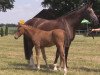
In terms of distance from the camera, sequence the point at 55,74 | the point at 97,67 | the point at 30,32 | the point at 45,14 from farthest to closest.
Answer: the point at 45,14 → the point at 97,67 → the point at 30,32 → the point at 55,74

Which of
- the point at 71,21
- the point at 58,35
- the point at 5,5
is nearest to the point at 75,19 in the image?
the point at 71,21

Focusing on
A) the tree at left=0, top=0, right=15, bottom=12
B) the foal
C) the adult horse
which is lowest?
the foal

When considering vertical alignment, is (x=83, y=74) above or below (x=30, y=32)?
below

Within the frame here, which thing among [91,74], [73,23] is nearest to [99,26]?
[73,23]

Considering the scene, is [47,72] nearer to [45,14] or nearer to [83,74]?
[83,74]

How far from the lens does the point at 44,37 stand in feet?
39.2

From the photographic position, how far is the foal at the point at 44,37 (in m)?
11.6

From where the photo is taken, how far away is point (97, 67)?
1370 centimetres

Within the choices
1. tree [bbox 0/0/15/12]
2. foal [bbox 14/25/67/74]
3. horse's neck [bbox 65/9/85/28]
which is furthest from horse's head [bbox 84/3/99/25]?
tree [bbox 0/0/15/12]

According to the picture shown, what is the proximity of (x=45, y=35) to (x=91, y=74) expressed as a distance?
1.99 meters

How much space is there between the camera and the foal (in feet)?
37.9

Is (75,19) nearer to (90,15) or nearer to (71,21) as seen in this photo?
(71,21)

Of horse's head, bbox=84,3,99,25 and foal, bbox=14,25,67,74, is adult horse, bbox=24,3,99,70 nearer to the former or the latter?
horse's head, bbox=84,3,99,25

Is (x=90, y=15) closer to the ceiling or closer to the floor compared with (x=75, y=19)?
closer to the ceiling
